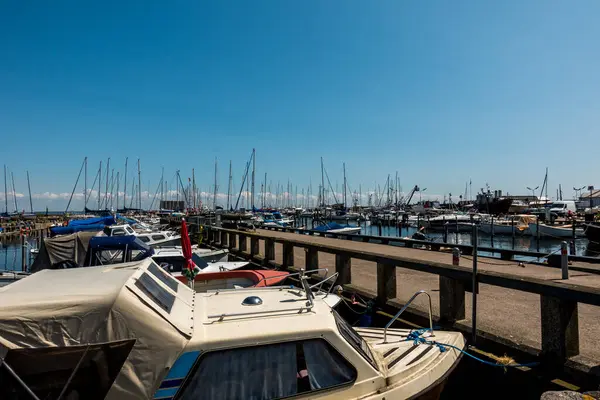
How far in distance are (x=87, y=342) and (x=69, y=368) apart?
24 centimetres

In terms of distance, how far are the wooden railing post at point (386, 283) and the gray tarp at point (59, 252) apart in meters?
10.7

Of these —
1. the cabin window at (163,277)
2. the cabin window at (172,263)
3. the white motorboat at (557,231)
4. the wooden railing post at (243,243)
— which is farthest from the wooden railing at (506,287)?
the white motorboat at (557,231)

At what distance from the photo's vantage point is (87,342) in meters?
3.16

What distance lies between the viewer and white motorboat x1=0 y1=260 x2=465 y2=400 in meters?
3.11

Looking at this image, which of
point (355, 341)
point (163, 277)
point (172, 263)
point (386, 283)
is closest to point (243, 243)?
point (172, 263)

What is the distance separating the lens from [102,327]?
10.5ft

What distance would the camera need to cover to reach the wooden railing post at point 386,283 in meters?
7.65

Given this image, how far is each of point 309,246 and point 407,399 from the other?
6.93m

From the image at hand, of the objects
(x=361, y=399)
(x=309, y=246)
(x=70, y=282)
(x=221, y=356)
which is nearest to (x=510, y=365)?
(x=361, y=399)

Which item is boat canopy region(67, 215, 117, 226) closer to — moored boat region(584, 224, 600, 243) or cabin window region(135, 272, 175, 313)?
cabin window region(135, 272, 175, 313)

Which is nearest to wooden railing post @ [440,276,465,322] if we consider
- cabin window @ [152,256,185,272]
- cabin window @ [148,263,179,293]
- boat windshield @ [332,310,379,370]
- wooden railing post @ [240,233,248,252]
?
boat windshield @ [332,310,379,370]

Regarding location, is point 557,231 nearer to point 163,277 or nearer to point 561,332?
point 561,332

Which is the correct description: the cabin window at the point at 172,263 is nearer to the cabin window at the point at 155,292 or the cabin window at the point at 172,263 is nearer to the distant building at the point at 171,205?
the cabin window at the point at 155,292

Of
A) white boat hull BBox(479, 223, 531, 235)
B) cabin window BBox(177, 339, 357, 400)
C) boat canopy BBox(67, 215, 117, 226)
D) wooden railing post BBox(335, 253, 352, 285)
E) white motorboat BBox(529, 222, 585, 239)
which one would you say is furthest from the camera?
white boat hull BBox(479, 223, 531, 235)
